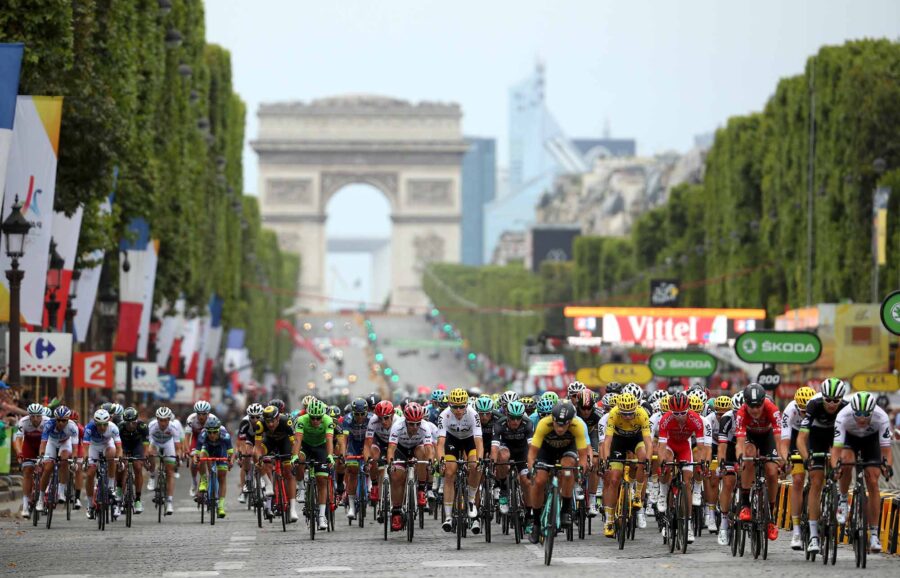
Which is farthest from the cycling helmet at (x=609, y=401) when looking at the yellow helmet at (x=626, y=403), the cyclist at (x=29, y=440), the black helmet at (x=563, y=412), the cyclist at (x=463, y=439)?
the cyclist at (x=29, y=440)

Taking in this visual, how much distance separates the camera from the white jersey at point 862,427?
20.2 meters

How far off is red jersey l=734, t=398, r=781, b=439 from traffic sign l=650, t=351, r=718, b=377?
885 inches

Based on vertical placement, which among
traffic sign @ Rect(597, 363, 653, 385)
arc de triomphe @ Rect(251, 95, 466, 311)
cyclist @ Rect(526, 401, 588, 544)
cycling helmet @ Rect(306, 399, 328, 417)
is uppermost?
arc de triomphe @ Rect(251, 95, 466, 311)

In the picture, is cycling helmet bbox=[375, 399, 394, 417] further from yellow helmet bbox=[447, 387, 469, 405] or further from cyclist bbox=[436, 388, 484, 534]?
yellow helmet bbox=[447, 387, 469, 405]

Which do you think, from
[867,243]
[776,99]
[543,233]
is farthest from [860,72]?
[543,233]

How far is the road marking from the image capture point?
804 inches

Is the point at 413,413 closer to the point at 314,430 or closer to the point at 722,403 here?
the point at 314,430

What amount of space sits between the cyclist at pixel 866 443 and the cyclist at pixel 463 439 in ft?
14.4

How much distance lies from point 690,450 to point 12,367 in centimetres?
1182

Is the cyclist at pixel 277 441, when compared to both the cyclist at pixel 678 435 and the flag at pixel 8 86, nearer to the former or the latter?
the flag at pixel 8 86

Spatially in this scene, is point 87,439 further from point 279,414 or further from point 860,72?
point 860,72

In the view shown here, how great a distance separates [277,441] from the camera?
26578mm

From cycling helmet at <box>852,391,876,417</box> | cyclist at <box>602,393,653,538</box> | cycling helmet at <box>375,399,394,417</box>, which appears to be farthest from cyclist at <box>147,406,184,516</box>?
cycling helmet at <box>852,391,876,417</box>

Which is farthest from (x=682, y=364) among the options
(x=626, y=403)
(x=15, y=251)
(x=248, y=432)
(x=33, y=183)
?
(x=626, y=403)
